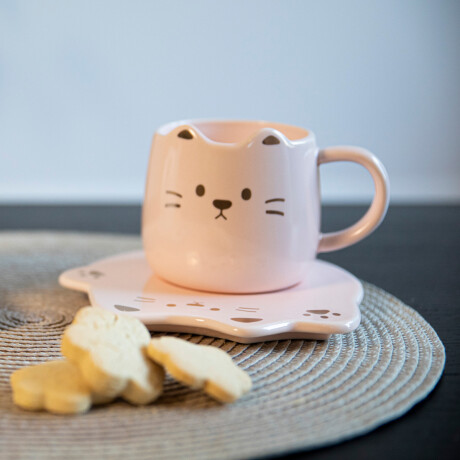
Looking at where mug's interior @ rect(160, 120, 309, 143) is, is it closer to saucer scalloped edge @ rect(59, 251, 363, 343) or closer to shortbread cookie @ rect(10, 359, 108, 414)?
saucer scalloped edge @ rect(59, 251, 363, 343)

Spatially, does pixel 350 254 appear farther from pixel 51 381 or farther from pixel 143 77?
pixel 143 77

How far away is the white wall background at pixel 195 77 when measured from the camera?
1.56 meters

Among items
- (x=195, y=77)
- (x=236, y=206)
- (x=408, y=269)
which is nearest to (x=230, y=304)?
(x=236, y=206)

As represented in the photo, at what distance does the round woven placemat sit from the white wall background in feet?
3.32

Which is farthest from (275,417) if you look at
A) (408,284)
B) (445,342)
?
(408,284)

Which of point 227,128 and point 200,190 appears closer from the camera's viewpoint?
point 200,190

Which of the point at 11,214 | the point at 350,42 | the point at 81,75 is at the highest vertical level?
the point at 350,42

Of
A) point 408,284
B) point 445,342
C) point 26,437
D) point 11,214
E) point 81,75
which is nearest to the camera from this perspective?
point 26,437

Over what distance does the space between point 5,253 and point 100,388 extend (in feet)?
1.45

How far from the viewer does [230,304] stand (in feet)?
2.00

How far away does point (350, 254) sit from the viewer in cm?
91

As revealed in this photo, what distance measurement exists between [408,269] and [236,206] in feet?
1.01

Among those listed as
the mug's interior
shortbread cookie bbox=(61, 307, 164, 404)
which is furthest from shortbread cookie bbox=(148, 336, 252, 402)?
the mug's interior

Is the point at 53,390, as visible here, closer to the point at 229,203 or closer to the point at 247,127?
the point at 229,203
